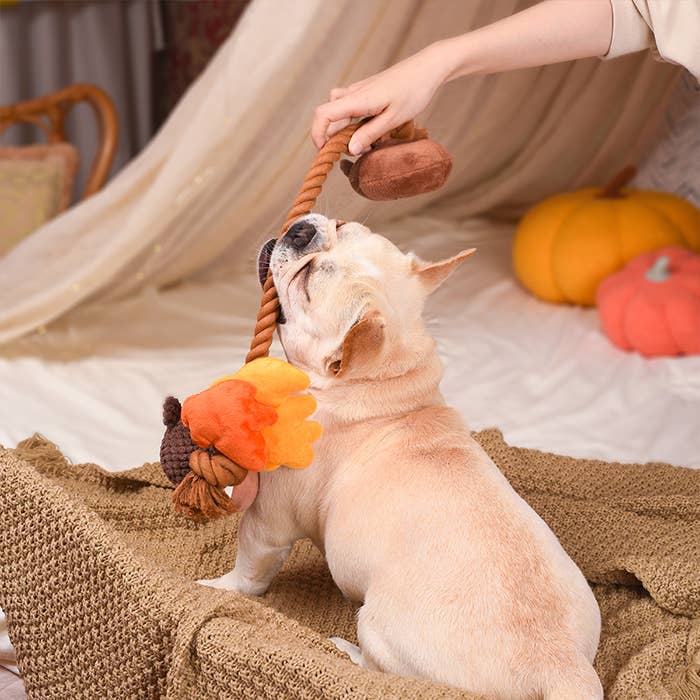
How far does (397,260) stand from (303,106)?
2.72 feet

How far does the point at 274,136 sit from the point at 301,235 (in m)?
0.89

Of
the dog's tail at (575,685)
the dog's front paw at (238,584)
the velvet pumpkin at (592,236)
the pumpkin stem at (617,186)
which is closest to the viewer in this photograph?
the dog's tail at (575,685)

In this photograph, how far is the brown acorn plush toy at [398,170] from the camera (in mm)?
1243

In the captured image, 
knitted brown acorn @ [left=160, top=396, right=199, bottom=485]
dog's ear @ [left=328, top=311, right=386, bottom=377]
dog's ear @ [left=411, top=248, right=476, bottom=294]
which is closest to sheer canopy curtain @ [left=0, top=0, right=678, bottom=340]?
dog's ear @ [left=411, top=248, right=476, bottom=294]

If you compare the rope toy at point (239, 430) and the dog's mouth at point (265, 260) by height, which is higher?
the dog's mouth at point (265, 260)

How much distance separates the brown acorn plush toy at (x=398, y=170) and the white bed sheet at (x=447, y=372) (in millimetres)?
196

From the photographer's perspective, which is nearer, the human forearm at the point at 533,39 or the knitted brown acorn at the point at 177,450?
the knitted brown acorn at the point at 177,450

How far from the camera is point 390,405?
117cm

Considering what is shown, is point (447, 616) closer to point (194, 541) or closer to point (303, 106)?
point (194, 541)

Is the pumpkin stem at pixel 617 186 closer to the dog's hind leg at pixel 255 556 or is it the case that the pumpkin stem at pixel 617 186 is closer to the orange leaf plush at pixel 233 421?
the dog's hind leg at pixel 255 556

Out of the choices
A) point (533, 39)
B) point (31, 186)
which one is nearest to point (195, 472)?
point (533, 39)

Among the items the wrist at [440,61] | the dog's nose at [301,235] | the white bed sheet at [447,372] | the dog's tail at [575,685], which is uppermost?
the wrist at [440,61]

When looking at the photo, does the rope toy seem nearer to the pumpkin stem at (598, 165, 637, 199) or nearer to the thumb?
the thumb

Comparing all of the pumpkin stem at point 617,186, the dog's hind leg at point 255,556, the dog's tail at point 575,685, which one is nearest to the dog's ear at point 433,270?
the dog's hind leg at point 255,556
